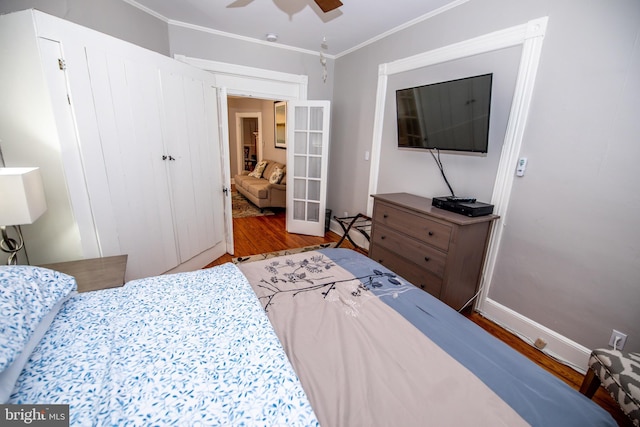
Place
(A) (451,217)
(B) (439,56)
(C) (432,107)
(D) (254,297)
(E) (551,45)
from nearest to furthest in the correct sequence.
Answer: (D) (254,297), (E) (551,45), (A) (451,217), (C) (432,107), (B) (439,56)

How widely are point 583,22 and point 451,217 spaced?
1.36m

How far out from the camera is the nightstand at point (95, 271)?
1.50m

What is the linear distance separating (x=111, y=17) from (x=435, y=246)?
10.5 ft

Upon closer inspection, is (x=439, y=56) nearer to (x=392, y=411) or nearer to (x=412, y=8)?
(x=412, y=8)

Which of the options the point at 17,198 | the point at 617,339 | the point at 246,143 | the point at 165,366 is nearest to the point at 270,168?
the point at 246,143

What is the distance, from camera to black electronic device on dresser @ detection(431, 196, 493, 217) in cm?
190

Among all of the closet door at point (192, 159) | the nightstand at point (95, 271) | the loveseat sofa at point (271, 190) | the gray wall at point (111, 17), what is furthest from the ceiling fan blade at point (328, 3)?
the loveseat sofa at point (271, 190)

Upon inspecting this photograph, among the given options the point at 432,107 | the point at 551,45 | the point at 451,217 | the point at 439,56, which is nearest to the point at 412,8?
the point at 439,56

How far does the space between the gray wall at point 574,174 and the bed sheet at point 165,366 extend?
194 centimetres

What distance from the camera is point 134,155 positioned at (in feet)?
6.73

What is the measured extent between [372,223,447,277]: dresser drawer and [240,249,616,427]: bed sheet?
2.28 feet

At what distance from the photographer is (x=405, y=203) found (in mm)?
2264

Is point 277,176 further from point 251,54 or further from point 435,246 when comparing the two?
point 435,246

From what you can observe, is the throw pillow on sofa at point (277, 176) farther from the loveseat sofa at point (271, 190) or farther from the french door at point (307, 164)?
the french door at point (307, 164)
